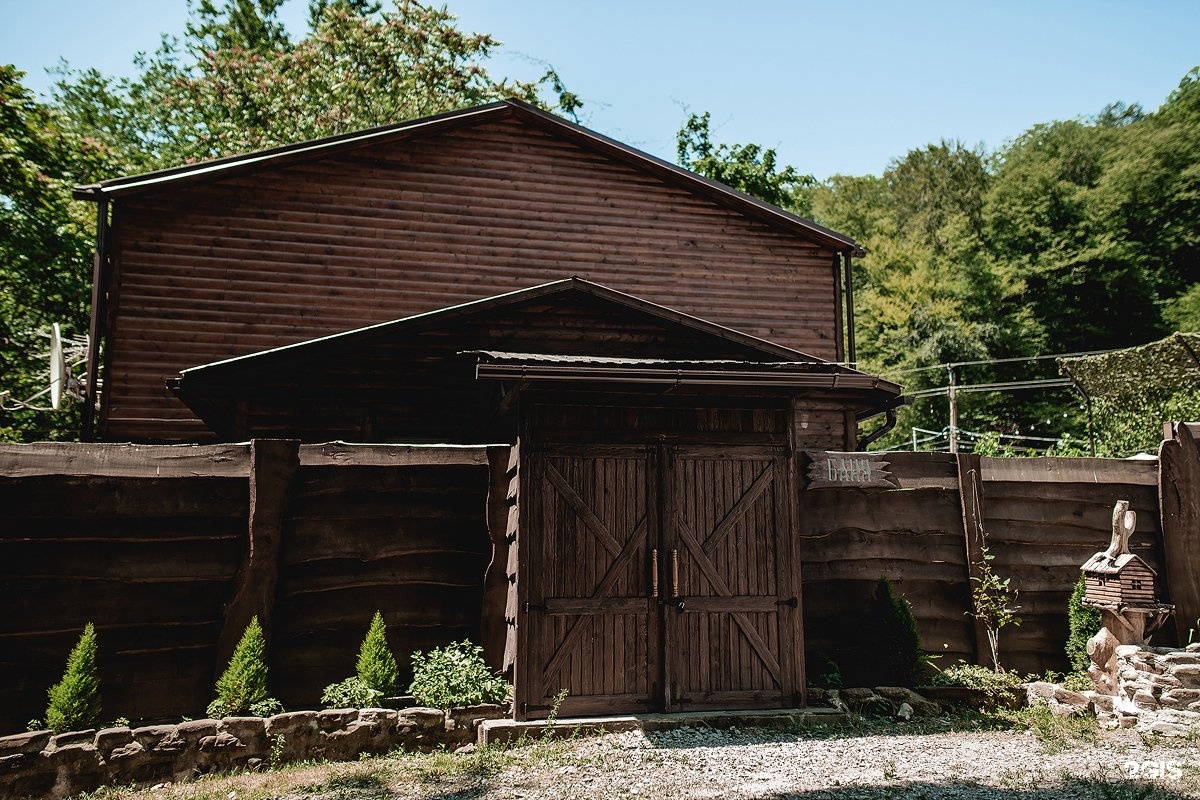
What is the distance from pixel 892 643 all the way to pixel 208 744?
6.28 m

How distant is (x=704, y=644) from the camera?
790cm

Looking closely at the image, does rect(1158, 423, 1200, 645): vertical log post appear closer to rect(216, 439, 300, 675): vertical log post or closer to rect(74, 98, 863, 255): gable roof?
rect(74, 98, 863, 255): gable roof

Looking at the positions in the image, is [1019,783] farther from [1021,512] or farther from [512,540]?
[512,540]

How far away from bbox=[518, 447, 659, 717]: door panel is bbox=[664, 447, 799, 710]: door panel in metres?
0.24

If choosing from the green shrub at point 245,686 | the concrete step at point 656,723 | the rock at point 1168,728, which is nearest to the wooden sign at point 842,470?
the concrete step at point 656,723

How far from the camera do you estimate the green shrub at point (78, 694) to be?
21.3 ft

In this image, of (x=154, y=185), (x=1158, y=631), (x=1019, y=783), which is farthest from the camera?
(x=154, y=185)

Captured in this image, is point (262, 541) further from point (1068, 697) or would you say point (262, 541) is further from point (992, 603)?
point (1068, 697)

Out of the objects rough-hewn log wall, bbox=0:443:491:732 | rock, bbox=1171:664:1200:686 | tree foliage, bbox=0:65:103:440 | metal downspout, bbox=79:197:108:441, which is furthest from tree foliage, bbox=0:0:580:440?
rock, bbox=1171:664:1200:686

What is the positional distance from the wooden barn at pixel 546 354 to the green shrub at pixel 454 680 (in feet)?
0.94

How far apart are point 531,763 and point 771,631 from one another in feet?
8.74

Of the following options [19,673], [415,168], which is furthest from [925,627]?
[415,168]

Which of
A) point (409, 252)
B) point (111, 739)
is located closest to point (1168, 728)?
point (111, 739)

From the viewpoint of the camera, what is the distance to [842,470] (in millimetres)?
8875
